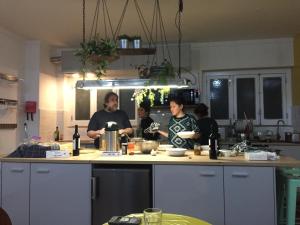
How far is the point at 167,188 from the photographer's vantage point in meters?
2.76

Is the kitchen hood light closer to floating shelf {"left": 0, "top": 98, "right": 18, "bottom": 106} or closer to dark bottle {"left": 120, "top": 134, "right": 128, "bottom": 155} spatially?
dark bottle {"left": 120, "top": 134, "right": 128, "bottom": 155}

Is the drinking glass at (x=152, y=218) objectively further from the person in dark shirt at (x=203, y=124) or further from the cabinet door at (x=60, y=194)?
the person in dark shirt at (x=203, y=124)

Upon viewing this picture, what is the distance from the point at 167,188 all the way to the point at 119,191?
0.46 meters

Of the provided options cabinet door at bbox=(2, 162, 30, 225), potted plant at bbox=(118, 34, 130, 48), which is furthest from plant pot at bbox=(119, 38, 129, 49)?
cabinet door at bbox=(2, 162, 30, 225)

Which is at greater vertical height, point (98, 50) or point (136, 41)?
point (136, 41)

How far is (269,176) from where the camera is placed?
259 cm

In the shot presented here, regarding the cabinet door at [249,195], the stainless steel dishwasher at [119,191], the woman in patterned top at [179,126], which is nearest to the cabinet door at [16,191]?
the stainless steel dishwasher at [119,191]

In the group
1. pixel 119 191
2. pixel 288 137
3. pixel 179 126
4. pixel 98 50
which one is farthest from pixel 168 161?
pixel 288 137

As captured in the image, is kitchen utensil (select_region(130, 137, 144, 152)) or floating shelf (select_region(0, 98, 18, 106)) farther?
floating shelf (select_region(0, 98, 18, 106))

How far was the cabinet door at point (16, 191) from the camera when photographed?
116 inches

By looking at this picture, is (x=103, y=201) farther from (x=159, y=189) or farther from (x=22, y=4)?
(x=22, y=4)

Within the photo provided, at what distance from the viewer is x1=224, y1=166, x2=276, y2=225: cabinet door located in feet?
8.46

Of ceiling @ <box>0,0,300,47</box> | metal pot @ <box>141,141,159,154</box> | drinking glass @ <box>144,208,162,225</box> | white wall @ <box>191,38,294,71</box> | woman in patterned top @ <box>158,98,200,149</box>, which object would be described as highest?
ceiling @ <box>0,0,300,47</box>

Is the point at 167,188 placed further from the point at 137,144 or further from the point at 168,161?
the point at 137,144
